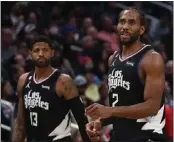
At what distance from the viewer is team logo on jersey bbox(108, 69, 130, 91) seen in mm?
5658

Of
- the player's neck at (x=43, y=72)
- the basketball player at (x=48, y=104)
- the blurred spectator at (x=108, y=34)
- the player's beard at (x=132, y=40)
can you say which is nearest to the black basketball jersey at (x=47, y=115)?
the basketball player at (x=48, y=104)

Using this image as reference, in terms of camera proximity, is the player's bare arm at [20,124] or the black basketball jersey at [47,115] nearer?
the black basketball jersey at [47,115]

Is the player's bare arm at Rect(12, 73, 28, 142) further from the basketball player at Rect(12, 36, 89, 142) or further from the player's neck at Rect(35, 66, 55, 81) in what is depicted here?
the player's neck at Rect(35, 66, 55, 81)

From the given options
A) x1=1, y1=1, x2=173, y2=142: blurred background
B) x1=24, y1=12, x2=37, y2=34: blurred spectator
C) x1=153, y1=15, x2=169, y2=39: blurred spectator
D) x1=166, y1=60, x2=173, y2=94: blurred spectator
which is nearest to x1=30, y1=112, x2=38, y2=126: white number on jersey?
x1=1, y1=1, x2=173, y2=142: blurred background

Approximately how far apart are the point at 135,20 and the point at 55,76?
4.78ft

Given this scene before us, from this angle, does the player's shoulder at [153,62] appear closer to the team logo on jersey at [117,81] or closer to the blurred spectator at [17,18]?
the team logo on jersey at [117,81]

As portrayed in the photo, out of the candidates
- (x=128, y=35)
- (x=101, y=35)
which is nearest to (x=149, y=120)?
(x=128, y=35)

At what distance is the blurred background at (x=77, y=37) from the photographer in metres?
10.7

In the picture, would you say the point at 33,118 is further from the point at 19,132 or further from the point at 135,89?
the point at 135,89

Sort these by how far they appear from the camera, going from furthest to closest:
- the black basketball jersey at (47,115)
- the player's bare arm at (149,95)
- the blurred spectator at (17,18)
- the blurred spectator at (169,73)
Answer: the blurred spectator at (17,18) < the blurred spectator at (169,73) < the black basketball jersey at (47,115) < the player's bare arm at (149,95)

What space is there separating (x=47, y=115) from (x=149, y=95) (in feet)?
5.13

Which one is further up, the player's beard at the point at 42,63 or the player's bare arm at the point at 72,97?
the player's beard at the point at 42,63

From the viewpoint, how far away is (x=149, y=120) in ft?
18.5

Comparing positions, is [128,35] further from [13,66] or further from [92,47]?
[92,47]
